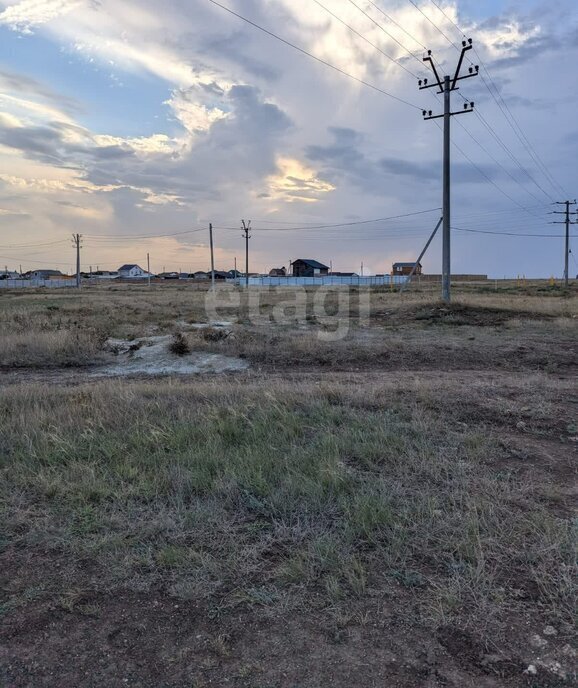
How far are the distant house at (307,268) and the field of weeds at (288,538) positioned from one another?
95589mm

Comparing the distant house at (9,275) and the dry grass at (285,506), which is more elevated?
the distant house at (9,275)

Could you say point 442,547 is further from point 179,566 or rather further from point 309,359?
point 309,359

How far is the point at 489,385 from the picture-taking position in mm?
7824

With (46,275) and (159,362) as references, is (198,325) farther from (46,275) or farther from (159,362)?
(46,275)

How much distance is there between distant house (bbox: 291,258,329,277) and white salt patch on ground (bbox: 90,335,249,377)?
8894 cm

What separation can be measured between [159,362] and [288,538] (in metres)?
8.96

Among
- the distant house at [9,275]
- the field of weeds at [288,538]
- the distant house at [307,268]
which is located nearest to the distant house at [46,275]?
the distant house at [9,275]

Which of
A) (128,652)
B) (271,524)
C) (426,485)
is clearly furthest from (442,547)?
(128,652)

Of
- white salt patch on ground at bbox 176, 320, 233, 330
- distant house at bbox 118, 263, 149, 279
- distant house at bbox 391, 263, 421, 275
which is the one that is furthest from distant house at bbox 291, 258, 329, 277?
white salt patch on ground at bbox 176, 320, 233, 330

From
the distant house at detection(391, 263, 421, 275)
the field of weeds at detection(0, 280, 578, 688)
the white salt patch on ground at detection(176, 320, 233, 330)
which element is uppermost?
the distant house at detection(391, 263, 421, 275)

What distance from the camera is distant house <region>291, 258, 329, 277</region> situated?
101375 millimetres

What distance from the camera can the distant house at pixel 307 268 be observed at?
10138 centimetres

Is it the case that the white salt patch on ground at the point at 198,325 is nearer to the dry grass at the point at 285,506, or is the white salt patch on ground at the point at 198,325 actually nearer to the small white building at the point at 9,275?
the dry grass at the point at 285,506

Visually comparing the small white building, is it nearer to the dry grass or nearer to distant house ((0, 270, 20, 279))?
distant house ((0, 270, 20, 279))
